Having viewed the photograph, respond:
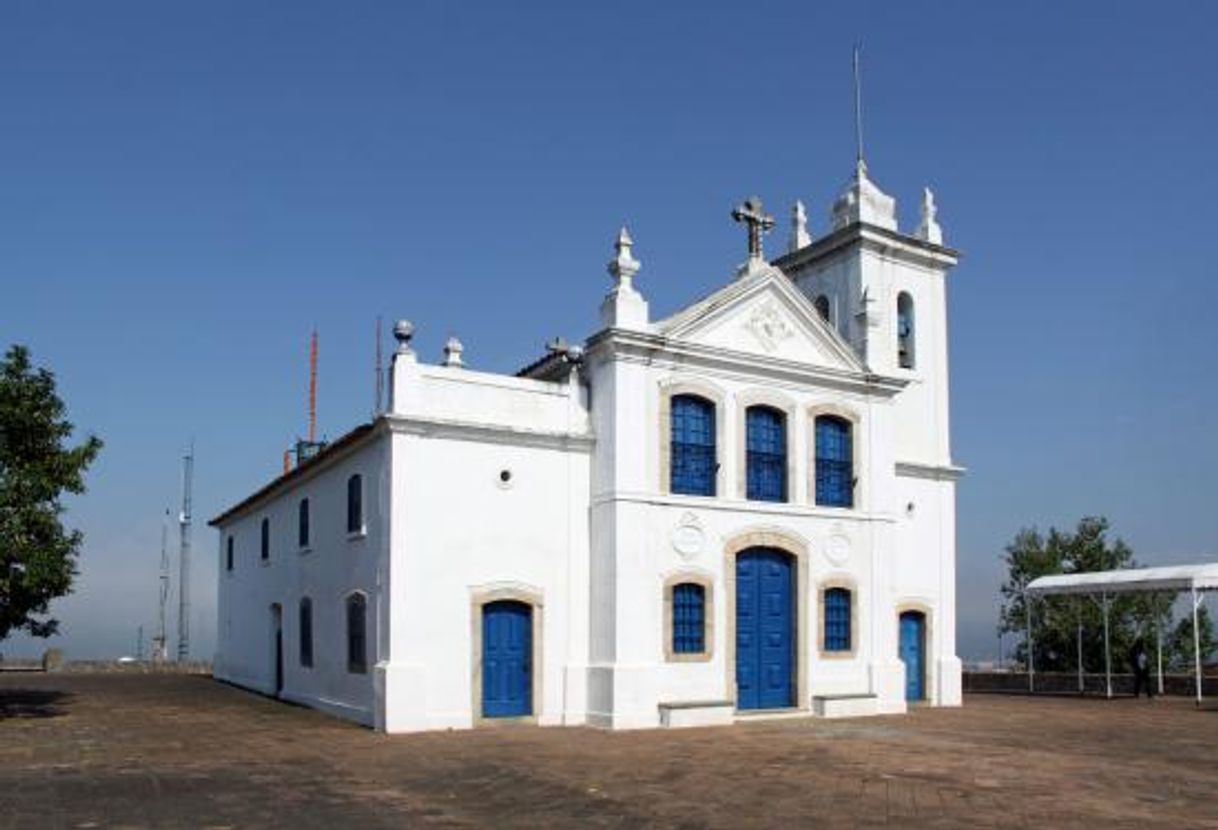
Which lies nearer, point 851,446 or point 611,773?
point 611,773

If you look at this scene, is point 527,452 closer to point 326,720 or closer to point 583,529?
point 583,529

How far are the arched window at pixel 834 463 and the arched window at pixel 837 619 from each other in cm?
180

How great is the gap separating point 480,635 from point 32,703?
1206 centimetres

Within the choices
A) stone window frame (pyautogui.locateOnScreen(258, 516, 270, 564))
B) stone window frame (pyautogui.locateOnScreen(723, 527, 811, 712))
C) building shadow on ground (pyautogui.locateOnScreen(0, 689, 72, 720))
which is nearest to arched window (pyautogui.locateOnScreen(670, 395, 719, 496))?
stone window frame (pyautogui.locateOnScreen(723, 527, 811, 712))

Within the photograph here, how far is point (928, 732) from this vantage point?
62.7ft

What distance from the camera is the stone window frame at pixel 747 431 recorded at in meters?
22.1

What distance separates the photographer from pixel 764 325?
22.8m

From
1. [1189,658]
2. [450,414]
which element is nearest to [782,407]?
[450,414]

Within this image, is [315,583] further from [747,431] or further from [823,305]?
[823,305]

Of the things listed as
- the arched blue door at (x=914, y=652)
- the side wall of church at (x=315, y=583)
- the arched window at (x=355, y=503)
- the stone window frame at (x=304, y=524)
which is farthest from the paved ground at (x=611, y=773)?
the stone window frame at (x=304, y=524)

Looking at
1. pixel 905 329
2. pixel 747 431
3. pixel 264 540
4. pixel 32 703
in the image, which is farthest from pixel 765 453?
pixel 32 703

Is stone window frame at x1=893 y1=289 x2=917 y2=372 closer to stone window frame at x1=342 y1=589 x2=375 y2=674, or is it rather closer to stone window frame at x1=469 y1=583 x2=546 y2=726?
stone window frame at x1=469 y1=583 x2=546 y2=726

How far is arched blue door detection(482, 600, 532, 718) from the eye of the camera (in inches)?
781

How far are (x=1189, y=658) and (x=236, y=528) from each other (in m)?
29.5
